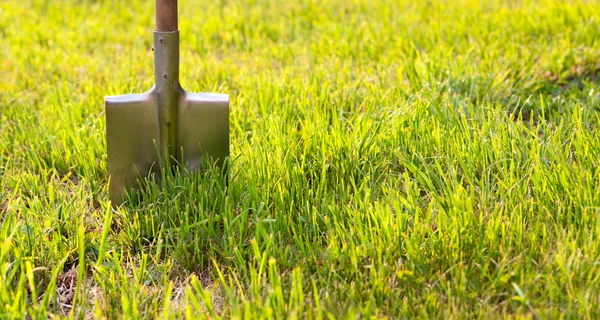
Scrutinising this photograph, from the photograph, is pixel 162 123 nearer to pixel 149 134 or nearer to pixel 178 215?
pixel 149 134

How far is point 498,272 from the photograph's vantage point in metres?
1.62

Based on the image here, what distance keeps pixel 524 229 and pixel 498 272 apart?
210mm

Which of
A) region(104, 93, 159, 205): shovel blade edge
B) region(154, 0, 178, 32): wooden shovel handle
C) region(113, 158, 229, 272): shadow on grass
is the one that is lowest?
region(113, 158, 229, 272): shadow on grass

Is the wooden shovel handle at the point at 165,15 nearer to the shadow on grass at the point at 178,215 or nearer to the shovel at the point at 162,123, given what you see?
the shovel at the point at 162,123

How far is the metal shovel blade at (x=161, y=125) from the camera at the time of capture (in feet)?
6.91

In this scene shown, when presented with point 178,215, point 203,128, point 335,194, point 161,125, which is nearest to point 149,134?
point 161,125

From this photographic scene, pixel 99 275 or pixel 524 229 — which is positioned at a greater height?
pixel 524 229

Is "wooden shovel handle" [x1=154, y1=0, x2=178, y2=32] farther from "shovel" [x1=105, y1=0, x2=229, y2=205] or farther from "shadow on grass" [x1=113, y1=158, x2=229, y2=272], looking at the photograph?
"shadow on grass" [x1=113, y1=158, x2=229, y2=272]

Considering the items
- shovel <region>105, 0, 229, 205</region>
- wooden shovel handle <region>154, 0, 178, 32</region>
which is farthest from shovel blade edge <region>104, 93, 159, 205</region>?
wooden shovel handle <region>154, 0, 178, 32</region>

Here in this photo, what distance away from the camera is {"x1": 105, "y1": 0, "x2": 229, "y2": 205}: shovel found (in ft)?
6.90

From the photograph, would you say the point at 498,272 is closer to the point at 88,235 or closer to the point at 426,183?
the point at 426,183

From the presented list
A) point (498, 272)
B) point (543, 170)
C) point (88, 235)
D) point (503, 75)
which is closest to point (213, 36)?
point (503, 75)

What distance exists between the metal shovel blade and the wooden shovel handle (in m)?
0.03

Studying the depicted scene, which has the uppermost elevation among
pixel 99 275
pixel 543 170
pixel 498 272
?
pixel 543 170
